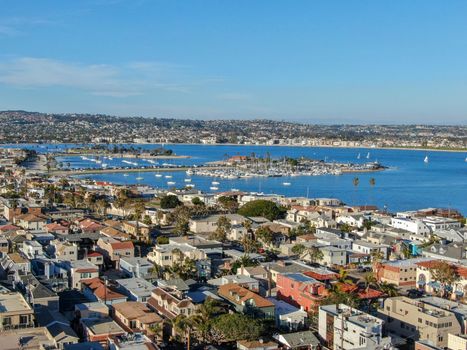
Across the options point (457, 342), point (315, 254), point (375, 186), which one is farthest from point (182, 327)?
point (375, 186)

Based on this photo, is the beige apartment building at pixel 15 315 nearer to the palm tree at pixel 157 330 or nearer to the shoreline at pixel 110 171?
the palm tree at pixel 157 330

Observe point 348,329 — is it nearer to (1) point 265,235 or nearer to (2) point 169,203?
(1) point 265,235

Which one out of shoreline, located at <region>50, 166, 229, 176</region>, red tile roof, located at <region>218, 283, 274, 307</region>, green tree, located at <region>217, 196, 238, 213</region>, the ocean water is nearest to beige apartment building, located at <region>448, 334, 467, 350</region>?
red tile roof, located at <region>218, 283, 274, 307</region>

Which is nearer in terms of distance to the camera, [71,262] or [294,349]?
[294,349]

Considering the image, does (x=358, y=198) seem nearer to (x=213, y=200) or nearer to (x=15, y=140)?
(x=213, y=200)

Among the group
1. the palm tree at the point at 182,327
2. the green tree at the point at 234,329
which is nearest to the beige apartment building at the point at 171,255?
the palm tree at the point at 182,327

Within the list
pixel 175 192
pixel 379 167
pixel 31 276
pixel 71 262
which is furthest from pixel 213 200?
pixel 379 167
